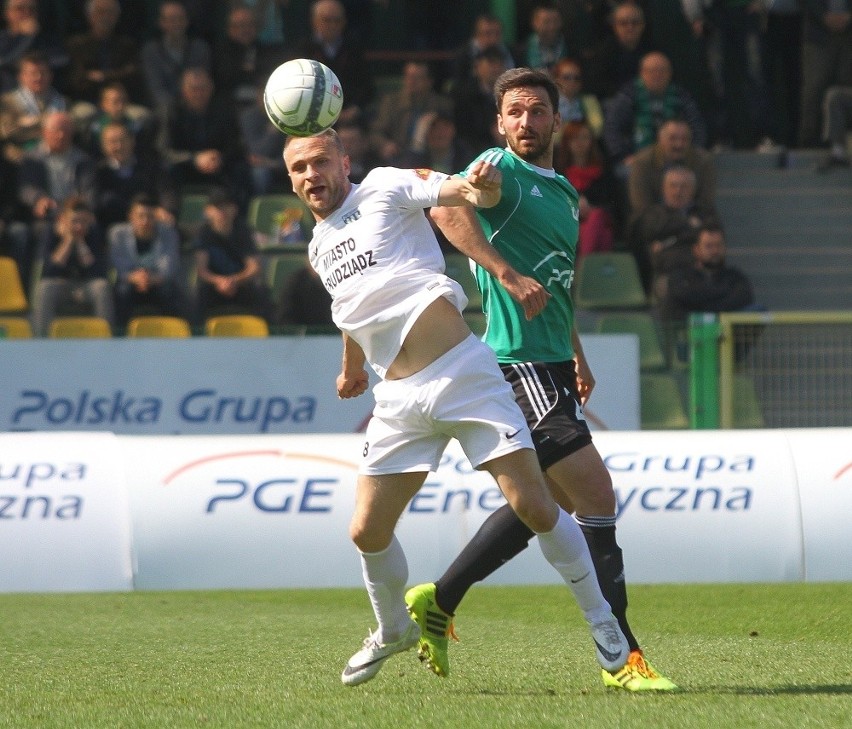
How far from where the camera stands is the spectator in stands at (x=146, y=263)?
42.6ft

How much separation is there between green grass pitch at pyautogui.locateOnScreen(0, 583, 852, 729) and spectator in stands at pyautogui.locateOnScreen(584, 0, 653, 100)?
8.40m

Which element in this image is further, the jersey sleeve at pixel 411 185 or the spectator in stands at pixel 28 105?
the spectator in stands at pixel 28 105

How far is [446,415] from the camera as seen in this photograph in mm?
5371

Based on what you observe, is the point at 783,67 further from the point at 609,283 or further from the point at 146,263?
the point at 146,263

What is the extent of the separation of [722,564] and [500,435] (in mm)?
4152

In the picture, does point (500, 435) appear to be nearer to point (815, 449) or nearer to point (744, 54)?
point (815, 449)

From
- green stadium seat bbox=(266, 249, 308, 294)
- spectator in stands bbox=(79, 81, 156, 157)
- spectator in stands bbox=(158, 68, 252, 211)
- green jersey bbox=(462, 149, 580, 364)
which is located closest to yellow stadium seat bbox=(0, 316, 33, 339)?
green stadium seat bbox=(266, 249, 308, 294)

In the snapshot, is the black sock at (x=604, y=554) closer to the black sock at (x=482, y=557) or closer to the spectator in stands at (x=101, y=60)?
the black sock at (x=482, y=557)

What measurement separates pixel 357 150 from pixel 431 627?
9074 mm

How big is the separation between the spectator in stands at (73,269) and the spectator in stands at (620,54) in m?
5.94

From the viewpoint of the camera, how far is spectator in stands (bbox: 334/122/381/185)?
1418 centimetres

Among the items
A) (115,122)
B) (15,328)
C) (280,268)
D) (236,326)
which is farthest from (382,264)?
(115,122)

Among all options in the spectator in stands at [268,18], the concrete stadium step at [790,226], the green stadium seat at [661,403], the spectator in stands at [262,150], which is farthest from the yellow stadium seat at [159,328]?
the concrete stadium step at [790,226]

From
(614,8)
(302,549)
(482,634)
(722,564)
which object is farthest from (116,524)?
(614,8)
